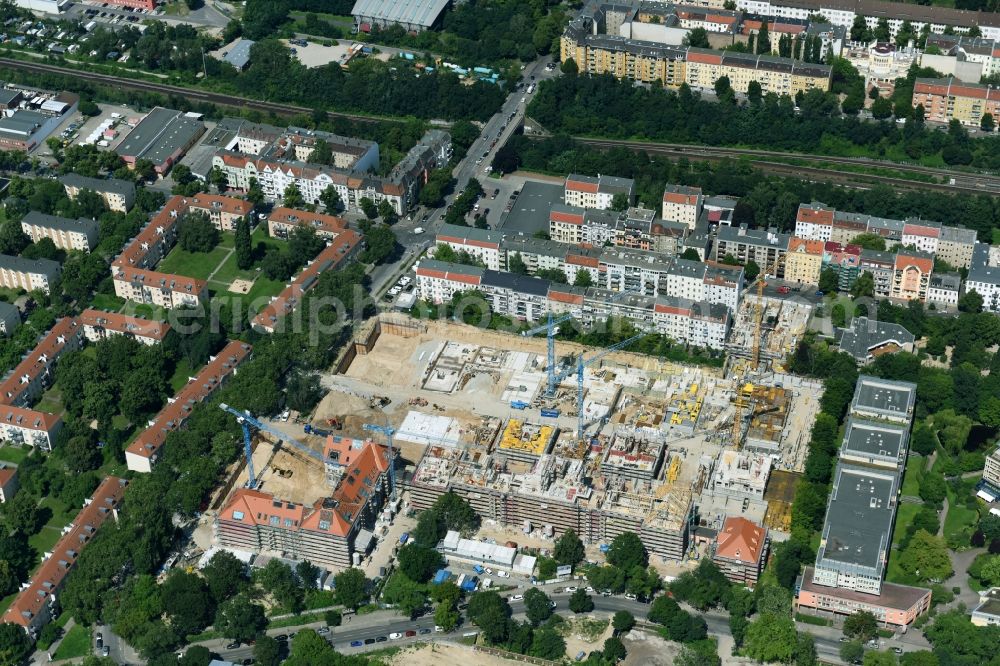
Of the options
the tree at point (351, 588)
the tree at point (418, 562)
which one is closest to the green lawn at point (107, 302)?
the tree at point (351, 588)

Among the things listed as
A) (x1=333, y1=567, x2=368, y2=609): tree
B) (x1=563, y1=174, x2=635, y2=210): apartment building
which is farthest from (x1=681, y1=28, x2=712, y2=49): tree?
(x1=333, y1=567, x2=368, y2=609): tree

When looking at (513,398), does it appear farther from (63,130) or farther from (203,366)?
(63,130)

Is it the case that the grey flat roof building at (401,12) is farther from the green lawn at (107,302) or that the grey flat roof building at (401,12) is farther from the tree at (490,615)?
the tree at (490,615)

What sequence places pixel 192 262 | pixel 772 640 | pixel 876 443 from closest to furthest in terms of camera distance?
pixel 772 640 → pixel 876 443 → pixel 192 262

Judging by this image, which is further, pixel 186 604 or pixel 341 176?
pixel 341 176

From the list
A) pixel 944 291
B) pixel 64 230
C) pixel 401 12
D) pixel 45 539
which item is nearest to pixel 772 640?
pixel 944 291

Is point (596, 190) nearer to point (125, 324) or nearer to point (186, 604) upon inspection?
point (125, 324)

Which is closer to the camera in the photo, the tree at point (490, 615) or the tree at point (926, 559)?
the tree at point (490, 615)
